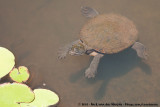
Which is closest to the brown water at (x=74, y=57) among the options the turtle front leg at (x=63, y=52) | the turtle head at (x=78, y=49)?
the turtle front leg at (x=63, y=52)

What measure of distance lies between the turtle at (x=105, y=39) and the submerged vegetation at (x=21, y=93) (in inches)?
22.3

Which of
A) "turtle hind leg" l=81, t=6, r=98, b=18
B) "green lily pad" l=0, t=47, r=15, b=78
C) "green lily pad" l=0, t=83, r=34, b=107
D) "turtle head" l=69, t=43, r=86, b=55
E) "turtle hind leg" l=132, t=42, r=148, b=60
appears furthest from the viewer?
"turtle hind leg" l=81, t=6, r=98, b=18

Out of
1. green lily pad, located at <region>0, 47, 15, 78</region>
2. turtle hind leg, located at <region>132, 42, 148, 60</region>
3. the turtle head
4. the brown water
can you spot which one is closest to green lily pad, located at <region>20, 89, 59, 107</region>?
the brown water

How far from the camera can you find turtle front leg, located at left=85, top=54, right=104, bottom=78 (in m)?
2.70

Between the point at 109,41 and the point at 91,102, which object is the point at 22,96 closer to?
the point at 91,102

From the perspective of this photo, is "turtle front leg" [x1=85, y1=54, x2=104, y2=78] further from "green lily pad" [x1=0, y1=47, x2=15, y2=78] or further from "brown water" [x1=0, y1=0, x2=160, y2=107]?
"green lily pad" [x1=0, y1=47, x2=15, y2=78]

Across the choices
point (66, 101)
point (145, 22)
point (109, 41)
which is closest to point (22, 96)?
point (66, 101)

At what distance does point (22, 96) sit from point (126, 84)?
1.36 metres

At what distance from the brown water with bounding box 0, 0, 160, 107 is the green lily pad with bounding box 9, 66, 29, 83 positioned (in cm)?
15

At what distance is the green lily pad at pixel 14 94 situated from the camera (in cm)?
244

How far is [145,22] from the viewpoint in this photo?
3.26 meters

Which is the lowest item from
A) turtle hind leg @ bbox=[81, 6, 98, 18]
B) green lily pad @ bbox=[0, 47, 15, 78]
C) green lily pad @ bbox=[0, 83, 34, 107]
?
green lily pad @ bbox=[0, 83, 34, 107]

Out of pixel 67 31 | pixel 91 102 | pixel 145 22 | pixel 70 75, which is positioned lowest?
pixel 91 102

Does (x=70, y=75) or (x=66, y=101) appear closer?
(x=66, y=101)
